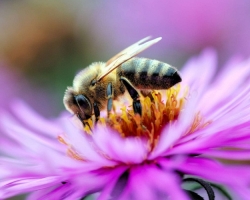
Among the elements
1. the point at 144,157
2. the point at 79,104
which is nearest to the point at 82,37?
the point at 79,104

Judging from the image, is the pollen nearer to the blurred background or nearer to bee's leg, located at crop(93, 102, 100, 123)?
bee's leg, located at crop(93, 102, 100, 123)

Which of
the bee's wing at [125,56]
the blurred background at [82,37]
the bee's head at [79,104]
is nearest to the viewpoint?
the bee's wing at [125,56]

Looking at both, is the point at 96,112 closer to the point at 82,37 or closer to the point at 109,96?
the point at 109,96

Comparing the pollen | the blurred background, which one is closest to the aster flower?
the pollen

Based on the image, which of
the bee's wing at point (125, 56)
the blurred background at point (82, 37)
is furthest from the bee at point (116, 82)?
the blurred background at point (82, 37)

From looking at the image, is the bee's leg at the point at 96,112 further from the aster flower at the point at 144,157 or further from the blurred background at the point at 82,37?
the blurred background at the point at 82,37

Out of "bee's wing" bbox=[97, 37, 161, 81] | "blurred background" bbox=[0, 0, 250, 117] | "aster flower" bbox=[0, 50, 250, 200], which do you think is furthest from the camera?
"blurred background" bbox=[0, 0, 250, 117]

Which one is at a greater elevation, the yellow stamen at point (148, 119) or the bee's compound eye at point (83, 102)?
the bee's compound eye at point (83, 102)
